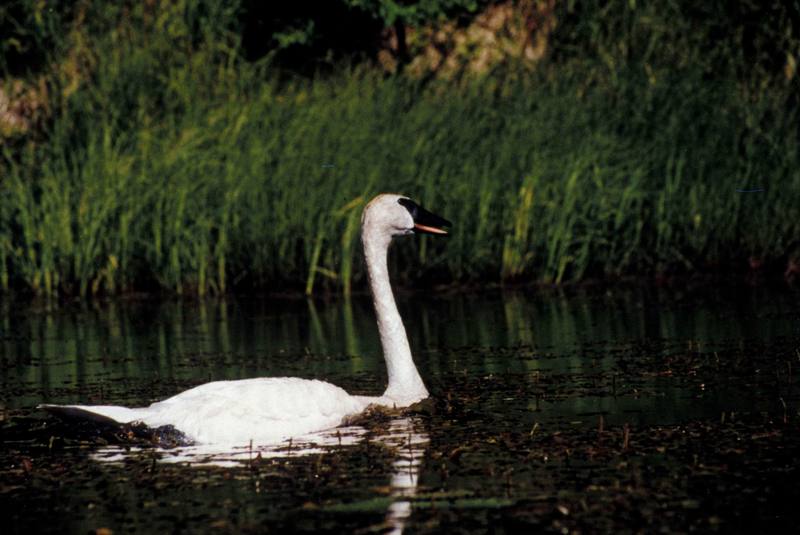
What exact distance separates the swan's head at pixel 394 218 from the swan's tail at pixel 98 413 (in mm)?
2114

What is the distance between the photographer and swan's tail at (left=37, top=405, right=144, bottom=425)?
7828 millimetres

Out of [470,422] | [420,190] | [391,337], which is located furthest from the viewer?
[420,190]

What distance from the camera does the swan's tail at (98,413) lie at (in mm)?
7828

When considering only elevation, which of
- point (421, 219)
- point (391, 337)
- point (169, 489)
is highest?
point (421, 219)

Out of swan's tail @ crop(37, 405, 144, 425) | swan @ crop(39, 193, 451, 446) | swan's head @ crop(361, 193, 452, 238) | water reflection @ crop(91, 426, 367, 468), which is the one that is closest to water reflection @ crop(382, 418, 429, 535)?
water reflection @ crop(91, 426, 367, 468)

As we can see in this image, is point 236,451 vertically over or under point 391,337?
under

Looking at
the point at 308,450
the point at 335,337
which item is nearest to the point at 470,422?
the point at 308,450

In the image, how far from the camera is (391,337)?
361 inches

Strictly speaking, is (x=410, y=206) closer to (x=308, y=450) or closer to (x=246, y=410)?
(x=246, y=410)

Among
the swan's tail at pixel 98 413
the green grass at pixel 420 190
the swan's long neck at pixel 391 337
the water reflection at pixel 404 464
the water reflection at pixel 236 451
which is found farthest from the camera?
the green grass at pixel 420 190

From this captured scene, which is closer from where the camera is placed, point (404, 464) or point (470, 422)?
point (404, 464)

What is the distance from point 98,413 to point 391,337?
1.94m

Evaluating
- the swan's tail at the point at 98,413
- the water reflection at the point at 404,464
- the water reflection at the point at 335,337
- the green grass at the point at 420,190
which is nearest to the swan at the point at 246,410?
the swan's tail at the point at 98,413

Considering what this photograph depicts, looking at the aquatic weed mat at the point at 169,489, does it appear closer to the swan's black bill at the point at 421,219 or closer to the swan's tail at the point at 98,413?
the swan's tail at the point at 98,413
